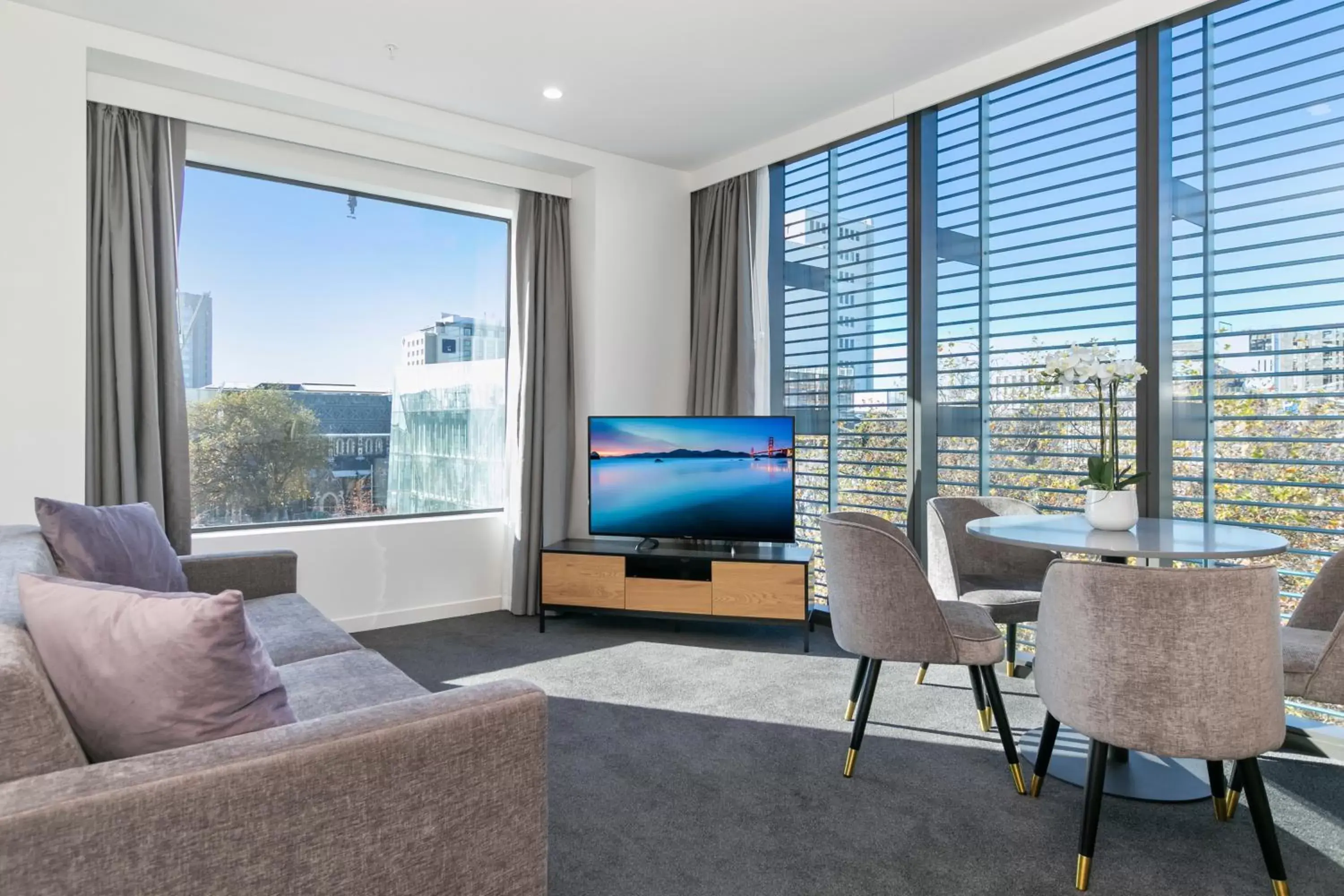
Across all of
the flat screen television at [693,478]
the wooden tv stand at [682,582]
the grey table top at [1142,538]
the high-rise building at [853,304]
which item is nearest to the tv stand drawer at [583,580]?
the wooden tv stand at [682,582]

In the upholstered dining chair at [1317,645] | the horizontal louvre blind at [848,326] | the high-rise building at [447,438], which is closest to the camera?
the upholstered dining chair at [1317,645]

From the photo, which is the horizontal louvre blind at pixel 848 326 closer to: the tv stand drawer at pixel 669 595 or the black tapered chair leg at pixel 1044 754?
the tv stand drawer at pixel 669 595

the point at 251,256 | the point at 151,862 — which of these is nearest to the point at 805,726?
the point at 151,862

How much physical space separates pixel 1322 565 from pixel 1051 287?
4.83 ft

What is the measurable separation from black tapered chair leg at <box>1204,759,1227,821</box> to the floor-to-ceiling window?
901 millimetres

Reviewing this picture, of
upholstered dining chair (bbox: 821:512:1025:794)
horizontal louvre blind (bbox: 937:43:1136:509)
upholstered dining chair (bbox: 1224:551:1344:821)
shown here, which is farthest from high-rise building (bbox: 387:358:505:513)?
upholstered dining chair (bbox: 1224:551:1344:821)

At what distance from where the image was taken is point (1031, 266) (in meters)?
3.43

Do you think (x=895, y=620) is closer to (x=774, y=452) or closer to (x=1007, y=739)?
(x=1007, y=739)

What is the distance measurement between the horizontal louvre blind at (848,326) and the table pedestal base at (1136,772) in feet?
5.03

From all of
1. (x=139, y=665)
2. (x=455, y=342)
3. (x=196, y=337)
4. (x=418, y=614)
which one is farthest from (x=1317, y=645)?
(x=196, y=337)

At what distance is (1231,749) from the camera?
1717mm

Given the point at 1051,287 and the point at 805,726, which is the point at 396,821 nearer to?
the point at 805,726

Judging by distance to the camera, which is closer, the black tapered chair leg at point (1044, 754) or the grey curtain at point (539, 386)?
the black tapered chair leg at point (1044, 754)

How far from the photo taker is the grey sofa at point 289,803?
0.98 m
